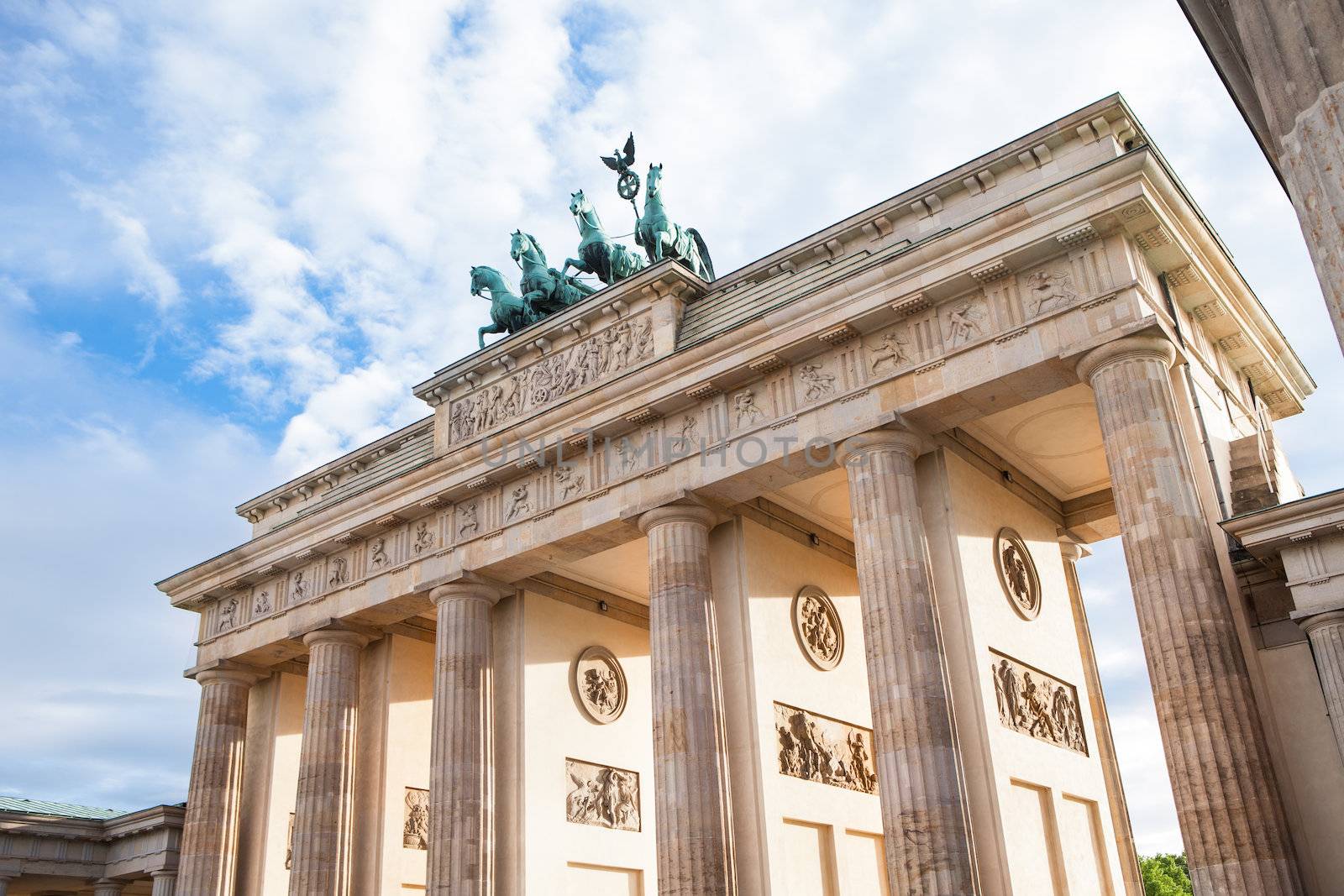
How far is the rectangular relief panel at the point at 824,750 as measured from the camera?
21.2 meters

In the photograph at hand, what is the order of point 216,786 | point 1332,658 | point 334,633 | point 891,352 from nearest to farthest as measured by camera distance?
point 1332,658 → point 891,352 → point 334,633 → point 216,786

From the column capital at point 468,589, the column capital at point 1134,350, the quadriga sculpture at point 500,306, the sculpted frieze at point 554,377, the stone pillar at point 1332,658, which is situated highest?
the quadriga sculpture at point 500,306

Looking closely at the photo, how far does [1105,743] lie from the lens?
2233cm

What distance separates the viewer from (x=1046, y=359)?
59.4ft

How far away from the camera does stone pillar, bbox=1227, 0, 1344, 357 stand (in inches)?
237

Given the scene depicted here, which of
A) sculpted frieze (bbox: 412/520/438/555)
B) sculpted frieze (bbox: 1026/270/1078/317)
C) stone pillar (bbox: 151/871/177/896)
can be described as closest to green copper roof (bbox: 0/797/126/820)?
stone pillar (bbox: 151/871/177/896)

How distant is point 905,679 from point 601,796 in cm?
988

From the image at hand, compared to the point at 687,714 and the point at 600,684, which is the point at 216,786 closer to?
the point at 600,684

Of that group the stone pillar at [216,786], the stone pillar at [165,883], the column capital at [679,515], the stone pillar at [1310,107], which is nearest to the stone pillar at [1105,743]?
the column capital at [679,515]

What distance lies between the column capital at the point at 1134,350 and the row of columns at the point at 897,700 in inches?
1.0

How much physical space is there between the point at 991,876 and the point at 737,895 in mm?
4149

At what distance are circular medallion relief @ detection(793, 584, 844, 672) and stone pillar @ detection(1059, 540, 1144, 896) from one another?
184 inches

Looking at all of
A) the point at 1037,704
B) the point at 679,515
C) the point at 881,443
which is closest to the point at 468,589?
the point at 679,515

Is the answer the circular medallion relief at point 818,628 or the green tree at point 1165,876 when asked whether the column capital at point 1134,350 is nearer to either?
the circular medallion relief at point 818,628
